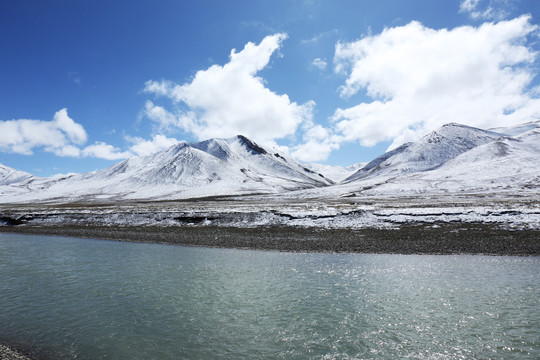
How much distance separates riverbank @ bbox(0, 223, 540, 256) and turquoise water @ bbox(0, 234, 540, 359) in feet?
13.1

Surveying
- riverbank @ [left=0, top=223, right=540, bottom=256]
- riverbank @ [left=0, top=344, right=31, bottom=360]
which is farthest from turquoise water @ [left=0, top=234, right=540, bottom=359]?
riverbank @ [left=0, top=223, right=540, bottom=256]

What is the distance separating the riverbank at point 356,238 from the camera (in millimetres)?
33844

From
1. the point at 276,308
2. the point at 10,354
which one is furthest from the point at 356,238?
the point at 10,354

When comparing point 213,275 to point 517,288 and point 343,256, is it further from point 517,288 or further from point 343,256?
point 517,288

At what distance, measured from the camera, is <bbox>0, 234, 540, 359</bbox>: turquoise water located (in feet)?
44.9

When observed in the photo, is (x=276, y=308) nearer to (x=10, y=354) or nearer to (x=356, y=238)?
(x=10, y=354)

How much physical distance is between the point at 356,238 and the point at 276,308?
79.8ft

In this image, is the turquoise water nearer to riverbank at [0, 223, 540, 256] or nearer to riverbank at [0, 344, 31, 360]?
riverbank at [0, 344, 31, 360]

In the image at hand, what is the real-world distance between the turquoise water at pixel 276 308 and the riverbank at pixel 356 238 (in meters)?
3.99

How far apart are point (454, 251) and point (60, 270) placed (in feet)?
128

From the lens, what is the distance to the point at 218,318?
56.0 feet

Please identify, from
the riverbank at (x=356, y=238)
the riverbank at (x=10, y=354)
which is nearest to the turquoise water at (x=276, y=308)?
the riverbank at (x=10, y=354)

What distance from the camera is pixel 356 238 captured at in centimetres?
4019

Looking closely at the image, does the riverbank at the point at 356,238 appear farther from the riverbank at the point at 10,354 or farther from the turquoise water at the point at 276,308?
the riverbank at the point at 10,354
